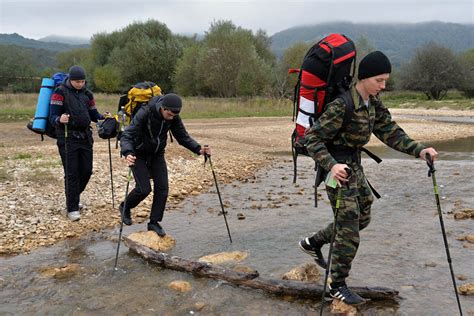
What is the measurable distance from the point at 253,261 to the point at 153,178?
2206mm

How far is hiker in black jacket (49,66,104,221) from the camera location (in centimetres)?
855

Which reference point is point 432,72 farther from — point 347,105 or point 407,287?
point 347,105

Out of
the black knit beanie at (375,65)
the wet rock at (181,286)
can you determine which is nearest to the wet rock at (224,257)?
the wet rock at (181,286)

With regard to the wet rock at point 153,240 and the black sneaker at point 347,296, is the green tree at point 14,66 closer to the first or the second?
the wet rock at point 153,240

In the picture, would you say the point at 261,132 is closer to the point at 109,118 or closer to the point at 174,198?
the point at 174,198

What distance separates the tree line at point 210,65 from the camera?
55316mm

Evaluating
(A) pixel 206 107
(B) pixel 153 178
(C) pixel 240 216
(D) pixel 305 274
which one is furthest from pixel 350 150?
(A) pixel 206 107

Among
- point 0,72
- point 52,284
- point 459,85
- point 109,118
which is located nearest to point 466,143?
point 109,118

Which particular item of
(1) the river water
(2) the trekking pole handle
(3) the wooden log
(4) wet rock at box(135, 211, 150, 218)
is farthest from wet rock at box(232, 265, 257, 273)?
(4) wet rock at box(135, 211, 150, 218)

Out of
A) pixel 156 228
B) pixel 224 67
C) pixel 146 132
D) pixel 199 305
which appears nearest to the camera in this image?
pixel 199 305

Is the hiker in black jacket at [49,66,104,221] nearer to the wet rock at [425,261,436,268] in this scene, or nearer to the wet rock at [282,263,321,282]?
the wet rock at [282,263,321,282]

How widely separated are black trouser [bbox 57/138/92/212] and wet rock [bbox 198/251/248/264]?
3.32m

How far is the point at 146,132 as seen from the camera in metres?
7.31

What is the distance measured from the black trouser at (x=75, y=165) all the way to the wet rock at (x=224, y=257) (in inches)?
131
